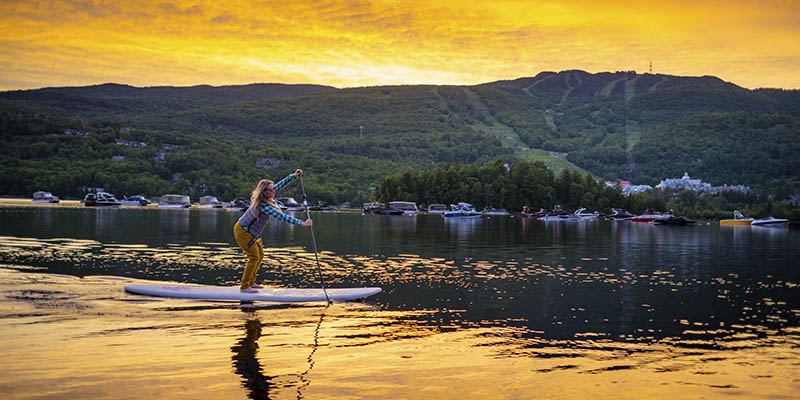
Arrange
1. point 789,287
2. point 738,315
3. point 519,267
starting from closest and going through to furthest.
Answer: point 738,315
point 789,287
point 519,267

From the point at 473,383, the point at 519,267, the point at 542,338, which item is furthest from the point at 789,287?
the point at 473,383

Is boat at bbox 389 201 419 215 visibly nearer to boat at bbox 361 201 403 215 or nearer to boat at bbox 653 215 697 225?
boat at bbox 361 201 403 215

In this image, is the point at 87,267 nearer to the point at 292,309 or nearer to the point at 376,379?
the point at 292,309

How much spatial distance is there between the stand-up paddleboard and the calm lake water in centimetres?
48

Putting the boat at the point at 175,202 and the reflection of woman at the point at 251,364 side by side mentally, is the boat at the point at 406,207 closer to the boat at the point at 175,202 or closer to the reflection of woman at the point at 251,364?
the boat at the point at 175,202

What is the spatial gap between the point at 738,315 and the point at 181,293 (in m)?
18.3

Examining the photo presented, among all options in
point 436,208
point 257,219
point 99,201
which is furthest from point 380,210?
point 257,219

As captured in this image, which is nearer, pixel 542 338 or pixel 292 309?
pixel 542 338

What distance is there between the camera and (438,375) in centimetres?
1338

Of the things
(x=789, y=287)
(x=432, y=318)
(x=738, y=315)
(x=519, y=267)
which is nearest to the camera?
(x=432, y=318)

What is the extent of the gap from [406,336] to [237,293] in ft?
23.4

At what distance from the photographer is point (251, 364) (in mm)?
13773

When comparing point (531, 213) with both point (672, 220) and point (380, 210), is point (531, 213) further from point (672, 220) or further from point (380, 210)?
point (672, 220)

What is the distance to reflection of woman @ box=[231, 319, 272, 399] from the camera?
476 inches
